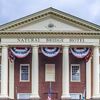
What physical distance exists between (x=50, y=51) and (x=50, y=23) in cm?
331

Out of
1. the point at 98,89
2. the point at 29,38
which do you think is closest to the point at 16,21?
the point at 29,38

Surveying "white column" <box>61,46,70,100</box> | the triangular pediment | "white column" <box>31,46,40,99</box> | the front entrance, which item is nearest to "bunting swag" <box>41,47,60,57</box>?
"white column" <box>61,46,70,100</box>

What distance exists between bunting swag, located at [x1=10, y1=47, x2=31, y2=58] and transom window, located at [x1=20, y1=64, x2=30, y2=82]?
2731 millimetres

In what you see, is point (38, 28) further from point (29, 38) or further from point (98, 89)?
point (98, 89)

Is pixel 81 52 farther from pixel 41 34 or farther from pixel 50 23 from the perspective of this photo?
pixel 41 34

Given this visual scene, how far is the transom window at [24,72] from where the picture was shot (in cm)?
12988

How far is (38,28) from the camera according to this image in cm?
12744

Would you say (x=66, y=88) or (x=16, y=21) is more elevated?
(x=16, y=21)

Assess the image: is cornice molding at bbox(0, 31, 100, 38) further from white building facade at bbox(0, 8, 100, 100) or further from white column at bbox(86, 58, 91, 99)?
white column at bbox(86, 58, 91, 99)

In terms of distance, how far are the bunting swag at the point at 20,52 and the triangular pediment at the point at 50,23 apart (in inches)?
96.6

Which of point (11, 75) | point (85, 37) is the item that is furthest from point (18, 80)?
point (85, 37)

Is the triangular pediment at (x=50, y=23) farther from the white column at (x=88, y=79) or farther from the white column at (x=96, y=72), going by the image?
the white column at (x=88, y=79)

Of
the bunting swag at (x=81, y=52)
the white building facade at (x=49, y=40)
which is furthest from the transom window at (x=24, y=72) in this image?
the bunting swag at (x=81, y=52)

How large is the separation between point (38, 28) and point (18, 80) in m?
7.04
